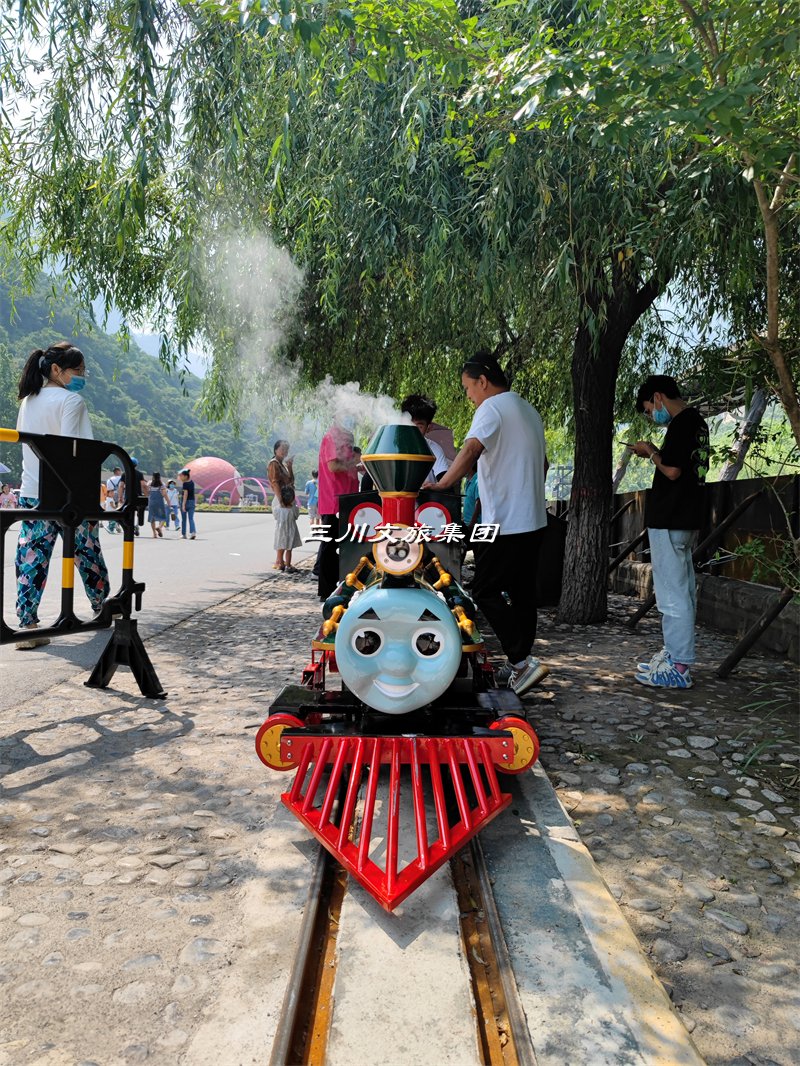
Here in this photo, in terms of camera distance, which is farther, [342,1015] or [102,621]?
[102,621]

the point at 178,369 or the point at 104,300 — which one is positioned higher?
the point at 104,300

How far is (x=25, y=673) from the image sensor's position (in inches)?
207

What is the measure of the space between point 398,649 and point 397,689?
0.50 feet

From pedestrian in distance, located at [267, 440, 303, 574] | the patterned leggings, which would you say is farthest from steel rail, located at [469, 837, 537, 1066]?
pedestrian in distance, located at [267, 440, 303, 574]

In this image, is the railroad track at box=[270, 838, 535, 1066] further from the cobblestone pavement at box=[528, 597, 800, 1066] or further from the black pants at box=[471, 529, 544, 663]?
the black pants at box=[471, 529, 544, 663]

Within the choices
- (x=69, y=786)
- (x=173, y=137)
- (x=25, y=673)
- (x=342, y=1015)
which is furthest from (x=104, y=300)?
(x=342, y=1015)

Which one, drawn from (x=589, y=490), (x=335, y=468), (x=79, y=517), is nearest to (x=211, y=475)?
(x=335, y=468)

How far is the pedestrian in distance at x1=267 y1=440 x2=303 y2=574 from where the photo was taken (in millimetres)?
12031

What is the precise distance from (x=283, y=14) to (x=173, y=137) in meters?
3.34

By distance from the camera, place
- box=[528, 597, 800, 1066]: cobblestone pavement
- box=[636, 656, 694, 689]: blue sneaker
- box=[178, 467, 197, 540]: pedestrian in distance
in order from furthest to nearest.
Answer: box=[178, 467, 197, 540]: pedestrian in distance, box=[636, 656, 694, 689]: blue sneaker, box=[528, 597, 800, 1066]: cobblestone pavement

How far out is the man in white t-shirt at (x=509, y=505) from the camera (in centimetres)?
454

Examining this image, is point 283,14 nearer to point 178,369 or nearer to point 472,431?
point 472,431

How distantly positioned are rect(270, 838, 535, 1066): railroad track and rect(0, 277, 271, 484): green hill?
6610 centimetres

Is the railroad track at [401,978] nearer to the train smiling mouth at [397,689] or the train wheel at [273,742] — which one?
the train wheel at [273,742]
